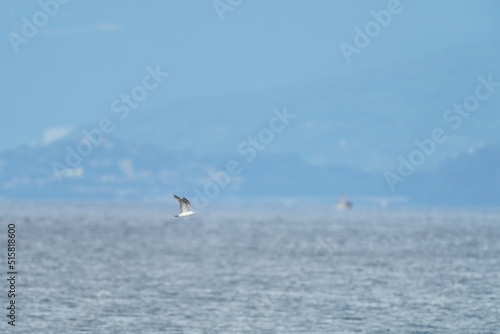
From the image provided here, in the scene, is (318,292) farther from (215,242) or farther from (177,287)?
(215,242)

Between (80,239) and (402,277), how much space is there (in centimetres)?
5757

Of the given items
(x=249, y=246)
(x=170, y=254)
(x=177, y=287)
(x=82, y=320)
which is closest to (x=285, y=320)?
(x=82, y=320)

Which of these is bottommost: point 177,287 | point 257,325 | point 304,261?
point 257,325

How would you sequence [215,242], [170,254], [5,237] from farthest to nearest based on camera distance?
[5,237] → [215,242] → [170,254]

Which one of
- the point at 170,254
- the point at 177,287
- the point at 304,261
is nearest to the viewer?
the point at 177,287

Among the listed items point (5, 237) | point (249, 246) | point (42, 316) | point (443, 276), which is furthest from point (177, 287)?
point (5, 237)

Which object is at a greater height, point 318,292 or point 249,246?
point 249,246

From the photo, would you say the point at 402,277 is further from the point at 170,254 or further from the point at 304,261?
the point at 170,254

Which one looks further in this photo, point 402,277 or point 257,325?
point 402,277

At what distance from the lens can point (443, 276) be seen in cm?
7062

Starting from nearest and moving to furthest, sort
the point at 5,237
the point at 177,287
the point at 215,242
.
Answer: the point at 177,287, the point at 215,242, the point at 5,237

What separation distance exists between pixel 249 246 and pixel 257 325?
58.2m

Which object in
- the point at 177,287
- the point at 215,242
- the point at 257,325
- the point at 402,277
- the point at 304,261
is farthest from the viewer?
the point at 215,242

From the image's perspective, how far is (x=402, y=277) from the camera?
69.4 meters
